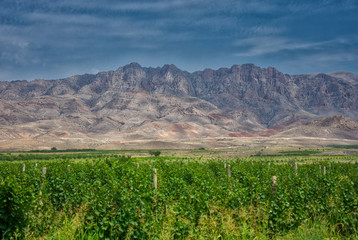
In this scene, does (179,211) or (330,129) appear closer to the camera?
(179,211)

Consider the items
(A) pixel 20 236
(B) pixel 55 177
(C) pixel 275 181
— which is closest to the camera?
(A) pixel 20 236

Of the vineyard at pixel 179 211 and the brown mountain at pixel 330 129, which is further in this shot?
the brown mountain at pixel 330 129

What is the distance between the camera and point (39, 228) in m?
9.48

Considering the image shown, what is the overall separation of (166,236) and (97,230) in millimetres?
1988

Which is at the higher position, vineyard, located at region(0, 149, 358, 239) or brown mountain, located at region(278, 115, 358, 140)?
brown mountain, located at region(278, 115, 358, 140)

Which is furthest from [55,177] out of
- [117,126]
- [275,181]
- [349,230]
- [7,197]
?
[117,126]

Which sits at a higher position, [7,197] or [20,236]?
[7,197]

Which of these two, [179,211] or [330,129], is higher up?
[330,129]

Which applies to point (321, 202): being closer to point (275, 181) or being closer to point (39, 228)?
point (275, 181)

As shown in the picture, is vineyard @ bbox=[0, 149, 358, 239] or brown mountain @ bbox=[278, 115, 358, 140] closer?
vineyard @ bbox=[0, 149, 358, 239]

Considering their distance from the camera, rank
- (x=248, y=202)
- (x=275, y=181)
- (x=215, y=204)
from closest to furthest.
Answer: (x=215, y=204), (x=248, y=202), (x=275, y=181)

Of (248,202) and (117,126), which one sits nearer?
(248,202)

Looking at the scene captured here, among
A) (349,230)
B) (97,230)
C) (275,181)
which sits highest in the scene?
(275,181)

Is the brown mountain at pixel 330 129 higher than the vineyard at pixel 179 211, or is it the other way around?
the brown mountain at pixel 330 129
